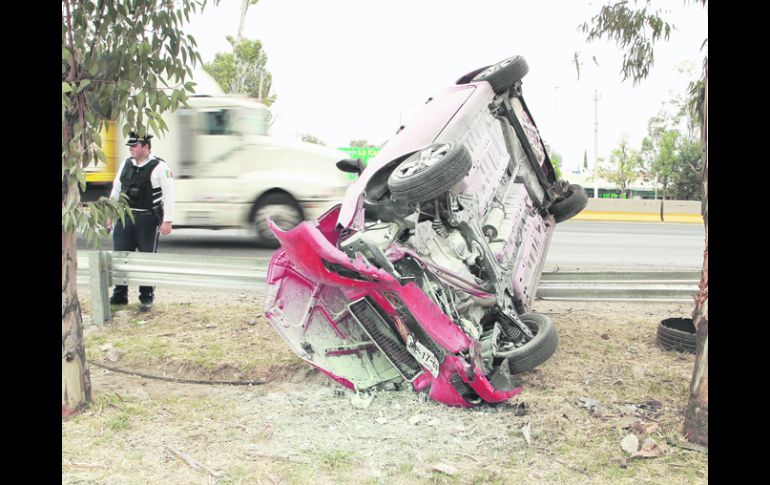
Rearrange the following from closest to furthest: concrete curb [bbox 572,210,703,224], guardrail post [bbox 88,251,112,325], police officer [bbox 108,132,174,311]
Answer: guardrail post [bbox 88,251,112,325]
police officer [bbox 108,132,174,311]
concrete curb [bbox 572,210,703,224]

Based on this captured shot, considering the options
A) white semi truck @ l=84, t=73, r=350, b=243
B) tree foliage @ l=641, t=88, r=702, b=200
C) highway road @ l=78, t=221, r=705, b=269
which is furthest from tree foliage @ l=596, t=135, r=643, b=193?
white semi truck @ l=84, t=73, r=350, b=243

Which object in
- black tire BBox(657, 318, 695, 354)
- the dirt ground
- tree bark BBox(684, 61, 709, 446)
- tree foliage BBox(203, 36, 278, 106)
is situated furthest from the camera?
tree foliage BBox(203, 36, 278, 106)

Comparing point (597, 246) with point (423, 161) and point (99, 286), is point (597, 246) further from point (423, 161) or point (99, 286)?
point (99, 286)

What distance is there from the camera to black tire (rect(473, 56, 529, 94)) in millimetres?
5465

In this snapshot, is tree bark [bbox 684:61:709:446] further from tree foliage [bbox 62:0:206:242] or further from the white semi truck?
the white semi truck

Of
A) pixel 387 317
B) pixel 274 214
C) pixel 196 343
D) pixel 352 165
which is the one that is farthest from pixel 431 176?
pixel 274 214

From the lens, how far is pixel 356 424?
137 inches

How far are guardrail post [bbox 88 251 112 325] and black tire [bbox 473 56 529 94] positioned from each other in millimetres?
3423

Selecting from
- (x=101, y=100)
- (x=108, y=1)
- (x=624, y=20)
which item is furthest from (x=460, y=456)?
(x=624, y=20)

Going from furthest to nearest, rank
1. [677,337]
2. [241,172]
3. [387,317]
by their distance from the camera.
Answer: [241,172] < [677,337] < [387,317]

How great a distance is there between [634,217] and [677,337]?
54.0ft

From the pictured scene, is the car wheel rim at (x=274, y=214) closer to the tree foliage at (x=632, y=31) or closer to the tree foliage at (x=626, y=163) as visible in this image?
the tree foliage at (x=632, y=31)

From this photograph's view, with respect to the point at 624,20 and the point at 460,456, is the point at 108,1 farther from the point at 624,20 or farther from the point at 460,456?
the point at 624,20

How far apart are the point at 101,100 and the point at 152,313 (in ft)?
9.58
